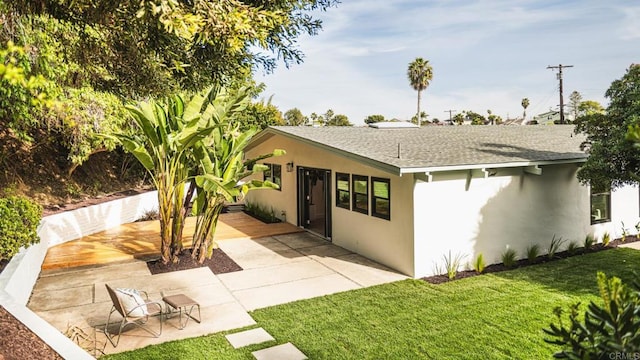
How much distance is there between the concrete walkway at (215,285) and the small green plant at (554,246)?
4.31 metres

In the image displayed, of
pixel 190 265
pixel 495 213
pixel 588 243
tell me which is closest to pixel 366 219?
pixel 495 213

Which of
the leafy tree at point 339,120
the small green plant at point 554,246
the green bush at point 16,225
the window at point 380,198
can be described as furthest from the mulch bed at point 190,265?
the leafy tree at point 339,120

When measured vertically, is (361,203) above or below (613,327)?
below

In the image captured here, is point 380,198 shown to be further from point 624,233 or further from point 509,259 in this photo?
point 624,233

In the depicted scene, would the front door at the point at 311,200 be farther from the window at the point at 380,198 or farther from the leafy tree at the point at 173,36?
the leafy tree at the point at 173,36

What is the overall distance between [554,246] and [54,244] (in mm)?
13903

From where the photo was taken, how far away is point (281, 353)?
558 centimetres

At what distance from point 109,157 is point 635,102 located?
2095cm

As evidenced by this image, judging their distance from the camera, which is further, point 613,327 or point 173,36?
point 173,36

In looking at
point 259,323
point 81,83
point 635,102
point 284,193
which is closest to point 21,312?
point 259,323

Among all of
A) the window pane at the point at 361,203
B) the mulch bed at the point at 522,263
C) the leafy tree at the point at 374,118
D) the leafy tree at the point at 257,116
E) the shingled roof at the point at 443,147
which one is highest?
the leafy tree at the point at 374,118

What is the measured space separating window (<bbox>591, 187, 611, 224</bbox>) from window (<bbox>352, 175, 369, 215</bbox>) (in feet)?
21.4

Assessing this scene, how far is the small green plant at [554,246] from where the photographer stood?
10336 mm

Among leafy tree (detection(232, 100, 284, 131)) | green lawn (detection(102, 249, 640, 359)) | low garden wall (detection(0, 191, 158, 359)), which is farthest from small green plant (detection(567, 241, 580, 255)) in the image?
leafy tree (detection(232, 100, 284, 131))
